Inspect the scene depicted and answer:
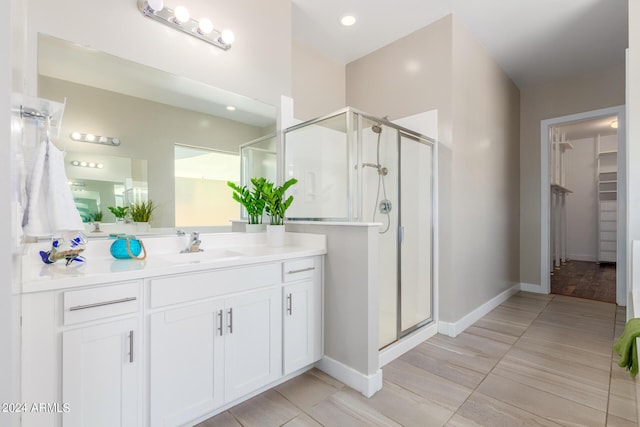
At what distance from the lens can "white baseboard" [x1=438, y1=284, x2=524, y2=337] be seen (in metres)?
2.68

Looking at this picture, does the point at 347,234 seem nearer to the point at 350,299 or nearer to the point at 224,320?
the point at 350,299

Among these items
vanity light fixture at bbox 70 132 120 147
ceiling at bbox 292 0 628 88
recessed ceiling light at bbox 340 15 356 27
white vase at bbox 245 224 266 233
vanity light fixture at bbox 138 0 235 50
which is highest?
recessed ceiling light at bbox 340 15 356 27

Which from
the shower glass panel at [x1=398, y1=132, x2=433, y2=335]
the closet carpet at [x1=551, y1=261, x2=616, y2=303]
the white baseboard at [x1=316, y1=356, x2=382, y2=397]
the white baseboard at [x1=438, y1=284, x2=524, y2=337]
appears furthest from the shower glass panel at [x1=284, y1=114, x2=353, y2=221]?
the closet carpet at [x1=551, y1=261, x2=616, y2=303]

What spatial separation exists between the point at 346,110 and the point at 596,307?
3.74 metres

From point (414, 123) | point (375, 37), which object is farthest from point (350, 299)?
point (375, 37)

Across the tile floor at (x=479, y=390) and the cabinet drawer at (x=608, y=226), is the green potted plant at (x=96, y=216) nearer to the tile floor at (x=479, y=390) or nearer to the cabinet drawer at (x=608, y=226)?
the tile floor at (x=479, y=390)

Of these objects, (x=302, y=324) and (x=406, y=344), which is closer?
(x=302, y=324)

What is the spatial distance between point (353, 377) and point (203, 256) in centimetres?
123

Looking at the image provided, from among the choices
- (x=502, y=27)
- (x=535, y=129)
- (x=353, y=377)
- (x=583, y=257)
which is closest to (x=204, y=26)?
(x=353, y=377)

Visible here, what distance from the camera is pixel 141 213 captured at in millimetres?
1780

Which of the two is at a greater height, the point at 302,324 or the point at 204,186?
the point at 204,186

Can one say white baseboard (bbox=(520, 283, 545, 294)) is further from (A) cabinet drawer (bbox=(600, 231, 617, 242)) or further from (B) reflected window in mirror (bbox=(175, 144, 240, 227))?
(B) reflected window in mirror (bbox=(175, 144, 240, 227))

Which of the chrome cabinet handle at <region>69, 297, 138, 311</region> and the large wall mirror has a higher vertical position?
the large wall mirror

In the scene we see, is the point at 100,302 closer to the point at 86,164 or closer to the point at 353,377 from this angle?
the point at 86,164
